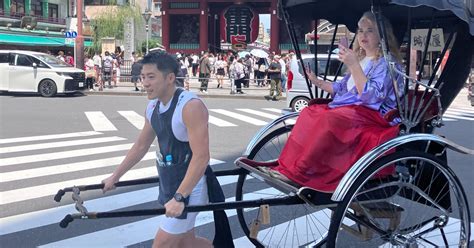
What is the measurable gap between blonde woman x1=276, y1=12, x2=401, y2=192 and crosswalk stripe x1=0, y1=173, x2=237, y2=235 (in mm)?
2563

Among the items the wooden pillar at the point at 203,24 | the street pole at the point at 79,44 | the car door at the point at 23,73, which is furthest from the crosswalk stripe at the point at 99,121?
the wooden pillar at the point at 203,24

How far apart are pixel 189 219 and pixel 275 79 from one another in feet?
52.9

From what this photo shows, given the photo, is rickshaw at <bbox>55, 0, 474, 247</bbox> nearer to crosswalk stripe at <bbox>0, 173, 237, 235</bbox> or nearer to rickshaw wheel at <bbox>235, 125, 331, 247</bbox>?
rickshaw wheel at <bbox>235, 125, 331, 247</bbox>

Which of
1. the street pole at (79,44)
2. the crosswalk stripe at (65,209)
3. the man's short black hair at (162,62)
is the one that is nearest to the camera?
the man's short black hair at (162,62)

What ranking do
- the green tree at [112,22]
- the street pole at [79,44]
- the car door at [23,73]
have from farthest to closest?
the green tree at [112,22] → the street pole at [79,44] → the car door at [23,73]

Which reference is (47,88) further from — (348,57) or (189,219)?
(348,57)

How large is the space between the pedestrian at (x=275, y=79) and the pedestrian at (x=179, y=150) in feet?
51.7

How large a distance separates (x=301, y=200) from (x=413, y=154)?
763 millimetres

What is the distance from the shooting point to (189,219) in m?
3.03

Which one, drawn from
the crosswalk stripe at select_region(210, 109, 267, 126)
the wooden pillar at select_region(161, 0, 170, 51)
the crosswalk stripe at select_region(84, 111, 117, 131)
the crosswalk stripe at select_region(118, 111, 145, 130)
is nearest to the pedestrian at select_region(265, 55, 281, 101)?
the crosswalk stripe at select_region(210, 109, 267, 126)

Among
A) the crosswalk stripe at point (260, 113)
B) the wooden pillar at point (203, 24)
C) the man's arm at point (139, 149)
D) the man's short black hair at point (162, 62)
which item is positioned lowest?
the crosswalk stripe at point (260, 113)

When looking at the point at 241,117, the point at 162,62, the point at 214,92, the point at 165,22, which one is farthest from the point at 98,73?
the point at 162,62

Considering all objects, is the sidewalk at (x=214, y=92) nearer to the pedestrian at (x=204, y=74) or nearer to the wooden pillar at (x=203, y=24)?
the pedestrian at (x=204, y=74)

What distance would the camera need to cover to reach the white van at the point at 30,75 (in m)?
18.1
